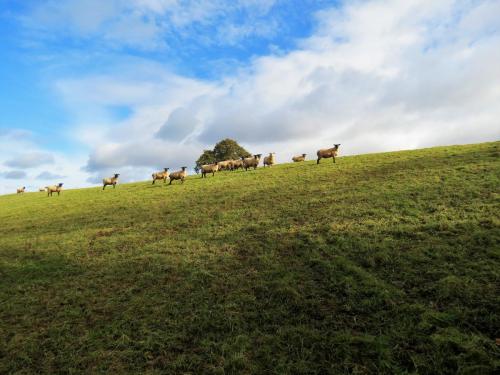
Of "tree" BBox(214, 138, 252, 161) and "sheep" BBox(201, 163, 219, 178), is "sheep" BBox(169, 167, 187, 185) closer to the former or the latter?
"sheep" BBox(201, 163, 219, 178)

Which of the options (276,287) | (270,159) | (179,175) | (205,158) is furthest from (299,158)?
(205,158)

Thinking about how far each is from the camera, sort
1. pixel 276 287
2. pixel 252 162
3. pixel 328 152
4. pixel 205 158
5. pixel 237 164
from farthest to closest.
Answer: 1. pixel 205 158
2. pixel 237 164
3. pixel 252 162
4. pixel 328 152
5. pixel 276 287

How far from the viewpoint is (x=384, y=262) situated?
44.1 feet

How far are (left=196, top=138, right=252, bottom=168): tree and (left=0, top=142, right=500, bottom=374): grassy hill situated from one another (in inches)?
2102

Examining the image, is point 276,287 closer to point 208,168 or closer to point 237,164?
point 208,168

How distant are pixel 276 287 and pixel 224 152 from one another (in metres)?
66.4

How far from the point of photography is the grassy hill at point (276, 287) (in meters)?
9.40

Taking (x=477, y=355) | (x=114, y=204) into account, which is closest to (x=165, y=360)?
(x=477, y=355)

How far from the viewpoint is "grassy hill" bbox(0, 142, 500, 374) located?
9.40m

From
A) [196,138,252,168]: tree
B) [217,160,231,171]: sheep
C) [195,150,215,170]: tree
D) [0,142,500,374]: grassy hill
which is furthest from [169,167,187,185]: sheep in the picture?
[195,150,215,170]: tree

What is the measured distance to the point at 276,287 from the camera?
41.7 ft

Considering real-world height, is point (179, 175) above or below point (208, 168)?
below

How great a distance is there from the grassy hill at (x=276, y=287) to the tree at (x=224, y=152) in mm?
53382

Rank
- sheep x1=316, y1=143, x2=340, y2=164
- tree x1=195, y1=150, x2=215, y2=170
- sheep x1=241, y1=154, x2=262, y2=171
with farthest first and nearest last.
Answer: tree x1=195, y1=150, x2=215, y2=170 → sheep x1=241, y1=154, x2=262, y2=171 → sheep x1=316, y1=143, x2=340, y2=164
